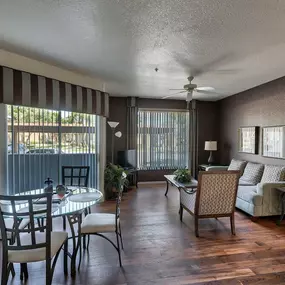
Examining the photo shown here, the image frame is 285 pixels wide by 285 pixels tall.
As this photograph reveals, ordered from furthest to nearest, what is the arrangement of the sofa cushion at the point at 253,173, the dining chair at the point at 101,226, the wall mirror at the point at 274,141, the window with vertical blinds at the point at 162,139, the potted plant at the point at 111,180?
the window with vertical blinds at the point at 162,139
the potted plant at the point at 111,180
the sofa cushion at the point at 253,173
the wall mirror at the point at 274,141
the dining chair at the point at 101,226

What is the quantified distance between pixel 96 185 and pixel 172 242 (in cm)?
257

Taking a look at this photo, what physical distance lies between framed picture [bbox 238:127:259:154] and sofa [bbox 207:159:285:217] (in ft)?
2.11

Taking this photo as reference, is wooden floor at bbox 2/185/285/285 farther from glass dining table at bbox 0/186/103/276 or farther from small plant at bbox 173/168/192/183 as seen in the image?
small plant at bbox 173/168/192/183

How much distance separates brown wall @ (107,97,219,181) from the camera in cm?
670

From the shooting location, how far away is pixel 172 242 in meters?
3.13

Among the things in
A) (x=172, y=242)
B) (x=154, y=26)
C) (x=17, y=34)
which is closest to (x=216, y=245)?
(x=172, y=242)

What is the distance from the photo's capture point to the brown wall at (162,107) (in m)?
6.70

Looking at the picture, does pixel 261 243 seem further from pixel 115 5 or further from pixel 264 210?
pixel 115 5

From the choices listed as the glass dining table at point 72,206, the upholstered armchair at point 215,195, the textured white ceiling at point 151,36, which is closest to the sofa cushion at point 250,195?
the upholstered armchair at point 215,195

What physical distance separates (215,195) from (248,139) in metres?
2.85

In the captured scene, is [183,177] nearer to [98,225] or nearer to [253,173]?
[253,173]

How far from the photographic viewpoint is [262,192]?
3.92 meters

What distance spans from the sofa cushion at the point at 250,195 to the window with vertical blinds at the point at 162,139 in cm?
273

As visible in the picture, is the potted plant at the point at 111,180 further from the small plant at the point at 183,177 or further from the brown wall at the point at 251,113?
the brown wall at the point at 251,113
